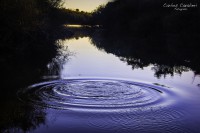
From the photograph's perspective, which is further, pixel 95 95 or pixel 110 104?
pixel 95 95

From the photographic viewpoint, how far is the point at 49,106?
474 inches

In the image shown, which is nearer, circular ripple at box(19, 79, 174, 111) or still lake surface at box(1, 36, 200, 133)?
still lake surface at box(1, 36, 200, 133)

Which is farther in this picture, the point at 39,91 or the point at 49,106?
the point at 39,91

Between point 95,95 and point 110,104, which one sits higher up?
point 95,95

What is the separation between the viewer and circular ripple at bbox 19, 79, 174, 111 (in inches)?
484

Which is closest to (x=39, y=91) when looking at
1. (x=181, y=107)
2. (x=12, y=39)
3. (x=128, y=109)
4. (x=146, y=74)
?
(x=128, y=109)

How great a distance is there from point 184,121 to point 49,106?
466 cm

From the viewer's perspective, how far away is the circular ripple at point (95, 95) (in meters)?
12.3

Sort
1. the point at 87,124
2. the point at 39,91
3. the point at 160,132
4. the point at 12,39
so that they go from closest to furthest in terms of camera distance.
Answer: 1. the point at 160,132
2. the point at 87,124
3. the point at 39,91
4. the point at 12,39

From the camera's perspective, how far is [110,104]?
12406 mm

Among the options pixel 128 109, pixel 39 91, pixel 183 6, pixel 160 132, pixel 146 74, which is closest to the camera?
pixel 160 132

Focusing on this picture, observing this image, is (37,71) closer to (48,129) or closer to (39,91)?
(39,91)

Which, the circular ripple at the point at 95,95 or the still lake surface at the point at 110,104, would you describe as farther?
the circular ripple at the point at 95,95

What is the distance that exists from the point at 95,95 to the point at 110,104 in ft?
4.65
